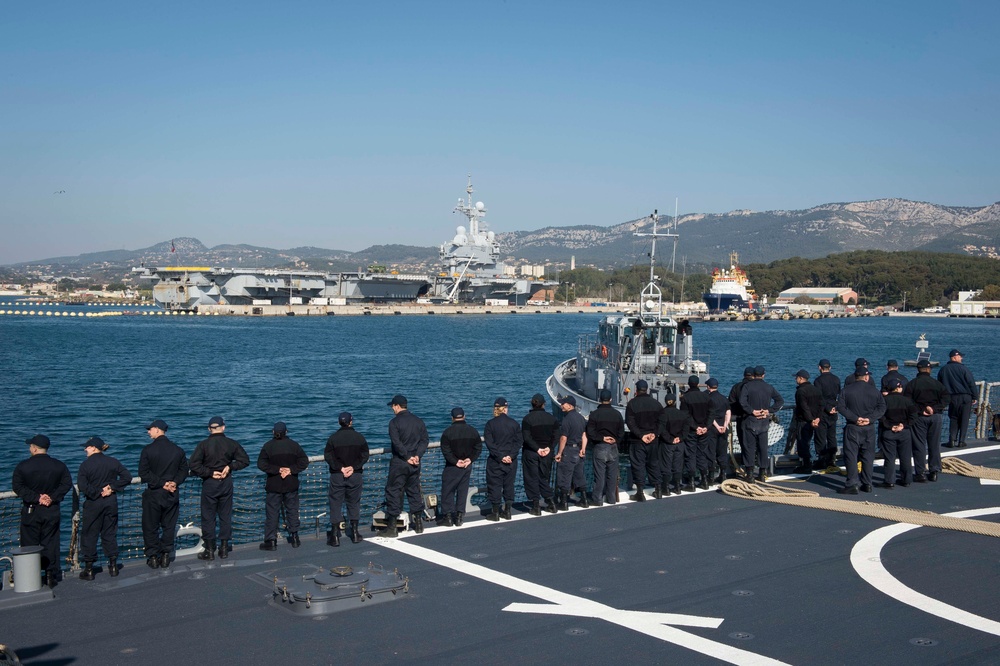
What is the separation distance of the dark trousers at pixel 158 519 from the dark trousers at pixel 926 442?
1034cm

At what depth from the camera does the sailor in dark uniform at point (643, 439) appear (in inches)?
481

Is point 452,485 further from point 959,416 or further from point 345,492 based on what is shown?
point 959,416

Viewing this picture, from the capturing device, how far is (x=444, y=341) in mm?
91438

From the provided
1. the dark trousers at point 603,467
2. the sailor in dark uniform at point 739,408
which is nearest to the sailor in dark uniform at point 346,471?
the dark trousers at point 603,467

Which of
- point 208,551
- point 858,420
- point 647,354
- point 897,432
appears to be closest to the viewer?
point 208,551

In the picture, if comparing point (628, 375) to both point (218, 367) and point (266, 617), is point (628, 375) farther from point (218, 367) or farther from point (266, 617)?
point (218, 367)

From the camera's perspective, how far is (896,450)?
13.1 metres

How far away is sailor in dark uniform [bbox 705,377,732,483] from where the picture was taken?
1303cm

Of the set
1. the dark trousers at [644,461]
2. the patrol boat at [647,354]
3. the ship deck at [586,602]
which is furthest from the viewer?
the patrol boat at [647,354]

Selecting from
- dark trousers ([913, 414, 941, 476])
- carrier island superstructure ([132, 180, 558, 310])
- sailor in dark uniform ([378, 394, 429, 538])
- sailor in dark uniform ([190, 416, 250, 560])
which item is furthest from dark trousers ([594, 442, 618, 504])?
carrier island superstructure ([132, 180, 558, 310])

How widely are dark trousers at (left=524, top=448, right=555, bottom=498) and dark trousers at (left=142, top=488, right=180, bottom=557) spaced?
4.28 meters

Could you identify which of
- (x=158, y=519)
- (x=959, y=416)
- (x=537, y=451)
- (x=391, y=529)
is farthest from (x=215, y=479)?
(x=959, y=416)

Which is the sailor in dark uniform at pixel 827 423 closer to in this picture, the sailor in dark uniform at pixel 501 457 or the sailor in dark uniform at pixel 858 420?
the sailor in dark uniform at pixel 858 420

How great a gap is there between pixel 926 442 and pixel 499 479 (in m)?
6.90
